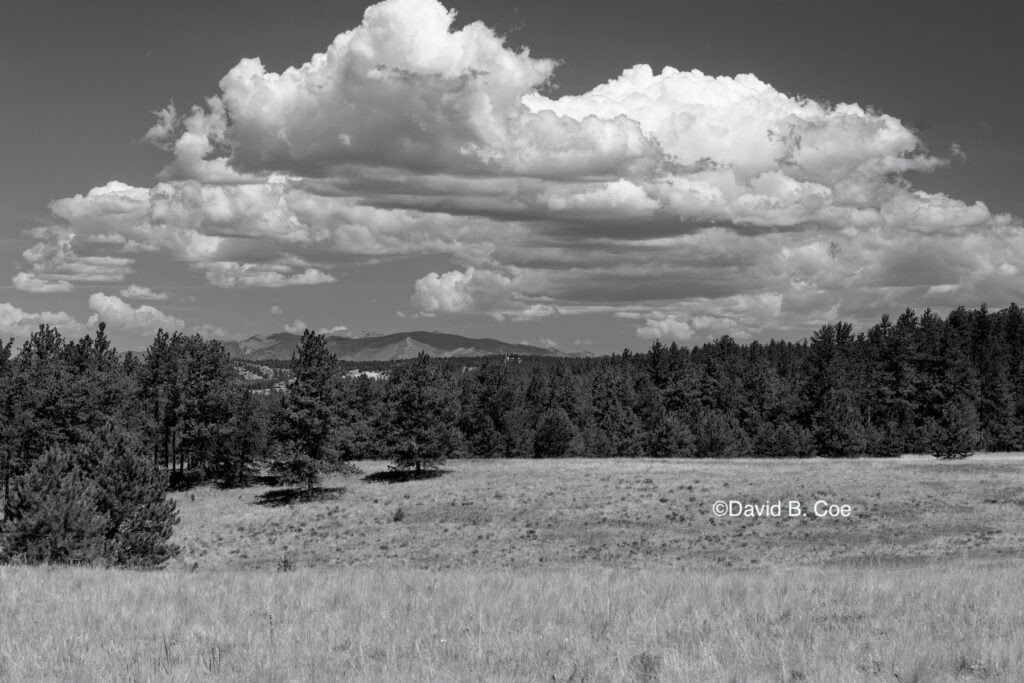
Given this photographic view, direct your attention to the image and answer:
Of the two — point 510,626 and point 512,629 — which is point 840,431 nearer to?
point 510,626

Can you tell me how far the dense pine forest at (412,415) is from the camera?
91.7ft

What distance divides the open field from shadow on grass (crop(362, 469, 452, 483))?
1.35 metres

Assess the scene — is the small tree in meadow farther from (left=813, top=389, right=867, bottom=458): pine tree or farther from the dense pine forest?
(left=813, top=389, right=867, bottom=458): pine tree

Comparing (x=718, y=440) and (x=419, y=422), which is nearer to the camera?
(x=419, y=422)

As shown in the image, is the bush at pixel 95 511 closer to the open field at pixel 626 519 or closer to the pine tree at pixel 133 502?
the pine tree at pixel 133 502

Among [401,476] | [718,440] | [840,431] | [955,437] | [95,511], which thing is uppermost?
[95,511]

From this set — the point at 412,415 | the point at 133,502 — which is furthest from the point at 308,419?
the point at 133,502

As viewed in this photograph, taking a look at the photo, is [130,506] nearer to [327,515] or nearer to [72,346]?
[327,515]

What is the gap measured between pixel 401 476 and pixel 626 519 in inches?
1054

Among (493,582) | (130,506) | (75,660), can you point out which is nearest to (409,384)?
(130,506)

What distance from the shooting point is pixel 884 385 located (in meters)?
95.3

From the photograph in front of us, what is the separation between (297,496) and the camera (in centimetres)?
5991

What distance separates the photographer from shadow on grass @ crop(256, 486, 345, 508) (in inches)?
2289

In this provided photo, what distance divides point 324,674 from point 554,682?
1.98 meters
